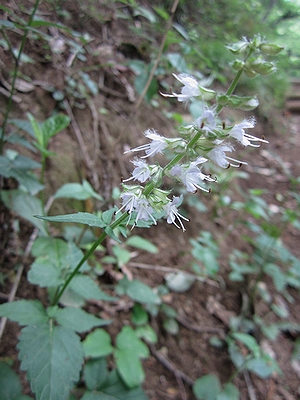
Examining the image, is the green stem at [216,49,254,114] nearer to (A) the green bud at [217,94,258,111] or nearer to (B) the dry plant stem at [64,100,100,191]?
(A) the green bud at [217,94,258,111]

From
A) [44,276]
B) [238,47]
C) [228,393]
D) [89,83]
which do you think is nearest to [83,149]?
[89,83]

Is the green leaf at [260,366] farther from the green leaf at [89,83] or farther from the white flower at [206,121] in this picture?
the green leaf at [89,83]

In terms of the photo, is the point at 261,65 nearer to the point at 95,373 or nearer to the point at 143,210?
the point at 143,210

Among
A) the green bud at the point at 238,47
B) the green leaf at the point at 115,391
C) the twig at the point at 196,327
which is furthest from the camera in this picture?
the twig at the point at 196,327

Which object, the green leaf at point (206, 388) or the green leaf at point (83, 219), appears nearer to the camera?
the green leaf at point (83, 219)

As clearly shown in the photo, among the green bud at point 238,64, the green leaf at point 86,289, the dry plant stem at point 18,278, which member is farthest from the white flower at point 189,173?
the dry plant stem at point 18,278

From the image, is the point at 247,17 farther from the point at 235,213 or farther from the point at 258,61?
the point at 258,61

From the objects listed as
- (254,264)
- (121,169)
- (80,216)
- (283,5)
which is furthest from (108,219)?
(283,5)
